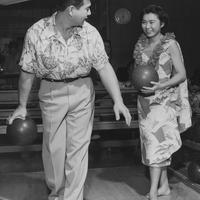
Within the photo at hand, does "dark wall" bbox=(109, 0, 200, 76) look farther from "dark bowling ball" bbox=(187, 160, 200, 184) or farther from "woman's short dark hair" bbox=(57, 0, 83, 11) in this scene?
"woman's short dark hair" bbox=(57, 0, 83, 11)

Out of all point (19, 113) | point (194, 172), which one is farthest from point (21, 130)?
point (194, 172)

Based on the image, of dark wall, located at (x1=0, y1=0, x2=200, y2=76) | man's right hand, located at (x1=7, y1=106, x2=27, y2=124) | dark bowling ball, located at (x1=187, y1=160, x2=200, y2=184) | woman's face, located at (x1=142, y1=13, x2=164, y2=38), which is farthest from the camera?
dark wall, located at (x1=0, y1=0, x2=200, y2=76)

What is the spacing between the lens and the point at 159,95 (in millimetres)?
3791

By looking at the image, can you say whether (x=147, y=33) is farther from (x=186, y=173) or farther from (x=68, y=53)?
(x=186, y=173)

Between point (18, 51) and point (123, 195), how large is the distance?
5.25m

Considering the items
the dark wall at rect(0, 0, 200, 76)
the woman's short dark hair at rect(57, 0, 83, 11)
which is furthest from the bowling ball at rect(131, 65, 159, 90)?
the dark wall at rect(0, 0, 200, 76)

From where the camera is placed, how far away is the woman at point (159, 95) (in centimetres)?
373

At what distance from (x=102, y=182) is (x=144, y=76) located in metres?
1.33

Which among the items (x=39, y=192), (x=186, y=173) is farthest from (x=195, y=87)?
(x=39, y=192)

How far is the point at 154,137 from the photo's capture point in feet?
12.5

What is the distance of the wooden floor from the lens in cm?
400

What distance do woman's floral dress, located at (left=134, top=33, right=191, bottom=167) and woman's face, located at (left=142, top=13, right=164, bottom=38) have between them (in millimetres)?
105

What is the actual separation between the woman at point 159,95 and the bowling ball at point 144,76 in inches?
2.7

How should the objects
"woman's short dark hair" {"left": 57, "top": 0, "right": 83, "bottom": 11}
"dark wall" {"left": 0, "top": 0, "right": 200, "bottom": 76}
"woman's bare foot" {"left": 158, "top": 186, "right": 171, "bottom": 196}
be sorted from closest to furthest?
"woman's short dark hair" {"left": 57, "top": 0, "right": 83, "bottom": 11}
"woman's bare foot" {"left": 158, "top": 186, "right": 171, "bottom": 196}
"dark wall" {"left": 0, "top": 0, "right": 200, "bottom": 76}
